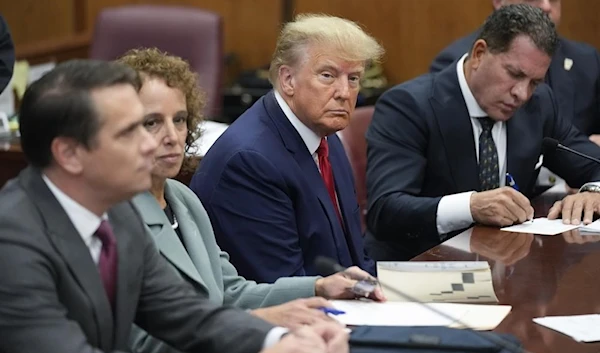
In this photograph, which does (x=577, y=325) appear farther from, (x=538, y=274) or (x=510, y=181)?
(x=510, y=181)

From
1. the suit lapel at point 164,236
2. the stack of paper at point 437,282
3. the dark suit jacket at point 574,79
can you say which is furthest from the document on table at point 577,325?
the dark suit jacket at point 574,79

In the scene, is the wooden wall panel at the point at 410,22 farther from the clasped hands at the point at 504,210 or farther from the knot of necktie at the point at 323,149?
the knot of necktie at the point at 323,149

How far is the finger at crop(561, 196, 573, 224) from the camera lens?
3.27 m

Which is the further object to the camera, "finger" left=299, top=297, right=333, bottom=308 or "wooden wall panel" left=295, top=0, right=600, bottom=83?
"wooden wall panel" left=295, top=0, right=600, bottom=83

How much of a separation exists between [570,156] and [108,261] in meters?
2.32

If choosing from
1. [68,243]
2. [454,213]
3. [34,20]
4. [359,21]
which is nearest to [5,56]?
[454,213]

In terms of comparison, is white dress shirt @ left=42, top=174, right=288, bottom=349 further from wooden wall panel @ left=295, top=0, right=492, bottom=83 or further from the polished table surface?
wooden wall panel @ left=295, top=0, right=492, bottom=83

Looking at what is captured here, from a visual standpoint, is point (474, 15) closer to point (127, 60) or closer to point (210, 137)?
point (210, 137)

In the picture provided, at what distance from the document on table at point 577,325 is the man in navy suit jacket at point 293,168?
2.35 ft

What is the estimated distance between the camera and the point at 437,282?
2.41m

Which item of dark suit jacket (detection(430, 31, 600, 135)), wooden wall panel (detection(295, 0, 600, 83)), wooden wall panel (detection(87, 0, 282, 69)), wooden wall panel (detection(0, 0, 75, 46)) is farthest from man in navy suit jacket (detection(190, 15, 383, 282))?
wooden wall panel (detection(0, 0, 75, 46))

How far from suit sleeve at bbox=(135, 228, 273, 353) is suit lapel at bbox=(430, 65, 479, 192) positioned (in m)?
1.63

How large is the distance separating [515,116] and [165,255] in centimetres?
172

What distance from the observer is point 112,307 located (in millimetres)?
1849
